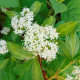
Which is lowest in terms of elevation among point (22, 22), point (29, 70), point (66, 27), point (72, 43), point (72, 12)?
point (29, 70)

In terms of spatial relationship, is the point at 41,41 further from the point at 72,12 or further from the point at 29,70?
the point at 72,12

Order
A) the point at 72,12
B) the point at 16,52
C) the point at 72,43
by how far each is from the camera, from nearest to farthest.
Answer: the point at 16,52
the point at 72,43
the point at 72,12

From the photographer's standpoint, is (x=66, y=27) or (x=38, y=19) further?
(x=38, y=19)

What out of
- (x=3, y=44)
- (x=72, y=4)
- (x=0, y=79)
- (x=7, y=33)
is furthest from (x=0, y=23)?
(x=72, y=4)

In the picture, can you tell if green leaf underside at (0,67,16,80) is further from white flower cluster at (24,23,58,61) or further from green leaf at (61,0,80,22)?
green leaf at (61,0,80,22)

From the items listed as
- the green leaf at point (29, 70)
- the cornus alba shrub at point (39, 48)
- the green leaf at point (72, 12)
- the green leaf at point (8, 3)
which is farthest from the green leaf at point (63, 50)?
the green leaf at point (8, 3)

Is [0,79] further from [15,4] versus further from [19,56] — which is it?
A: [15,4]

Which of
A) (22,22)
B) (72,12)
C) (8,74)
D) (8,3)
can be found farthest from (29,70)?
(72,12)
